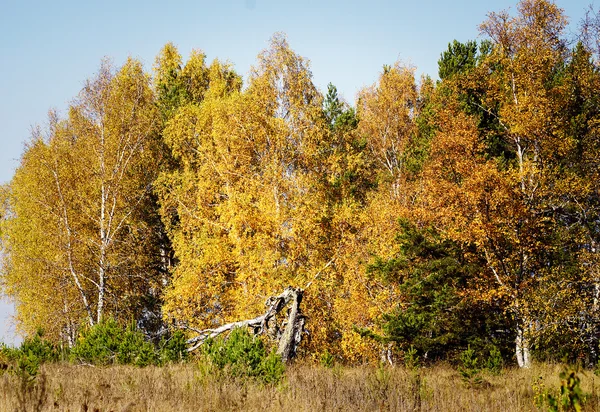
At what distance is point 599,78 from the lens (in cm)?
1457

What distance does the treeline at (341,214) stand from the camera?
1424cm

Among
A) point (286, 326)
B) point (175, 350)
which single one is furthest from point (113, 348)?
point (286, 326)

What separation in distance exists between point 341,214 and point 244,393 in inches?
448

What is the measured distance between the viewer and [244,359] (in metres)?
8.59

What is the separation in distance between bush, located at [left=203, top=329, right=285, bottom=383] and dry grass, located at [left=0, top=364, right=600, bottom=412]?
266 mm

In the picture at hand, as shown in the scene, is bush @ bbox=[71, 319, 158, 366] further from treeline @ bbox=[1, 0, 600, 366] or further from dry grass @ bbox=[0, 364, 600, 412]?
treeline @ bbox=[1, 0, 600, 366]

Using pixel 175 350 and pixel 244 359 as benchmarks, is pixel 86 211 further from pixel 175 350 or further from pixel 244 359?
pixel 244 359

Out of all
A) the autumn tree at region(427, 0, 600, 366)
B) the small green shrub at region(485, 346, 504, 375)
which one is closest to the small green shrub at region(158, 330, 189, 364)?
the small green shrub at region(485, 346, 504, 375)

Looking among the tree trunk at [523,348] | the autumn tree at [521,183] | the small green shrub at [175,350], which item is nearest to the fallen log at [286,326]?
the small green shrub at [175,350]

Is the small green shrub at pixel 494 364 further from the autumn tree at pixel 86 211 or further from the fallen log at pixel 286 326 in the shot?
the autumn tree at pixel 86 211

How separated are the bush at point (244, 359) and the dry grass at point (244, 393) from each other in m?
0.27

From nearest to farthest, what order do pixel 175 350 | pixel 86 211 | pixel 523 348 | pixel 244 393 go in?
1. pixel 244 393
2. pixel 175 350
3. pixel 523 348
4. pixel 86 211

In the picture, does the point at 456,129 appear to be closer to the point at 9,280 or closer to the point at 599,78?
the point at 599,78

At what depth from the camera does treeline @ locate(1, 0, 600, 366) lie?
14242 mm
